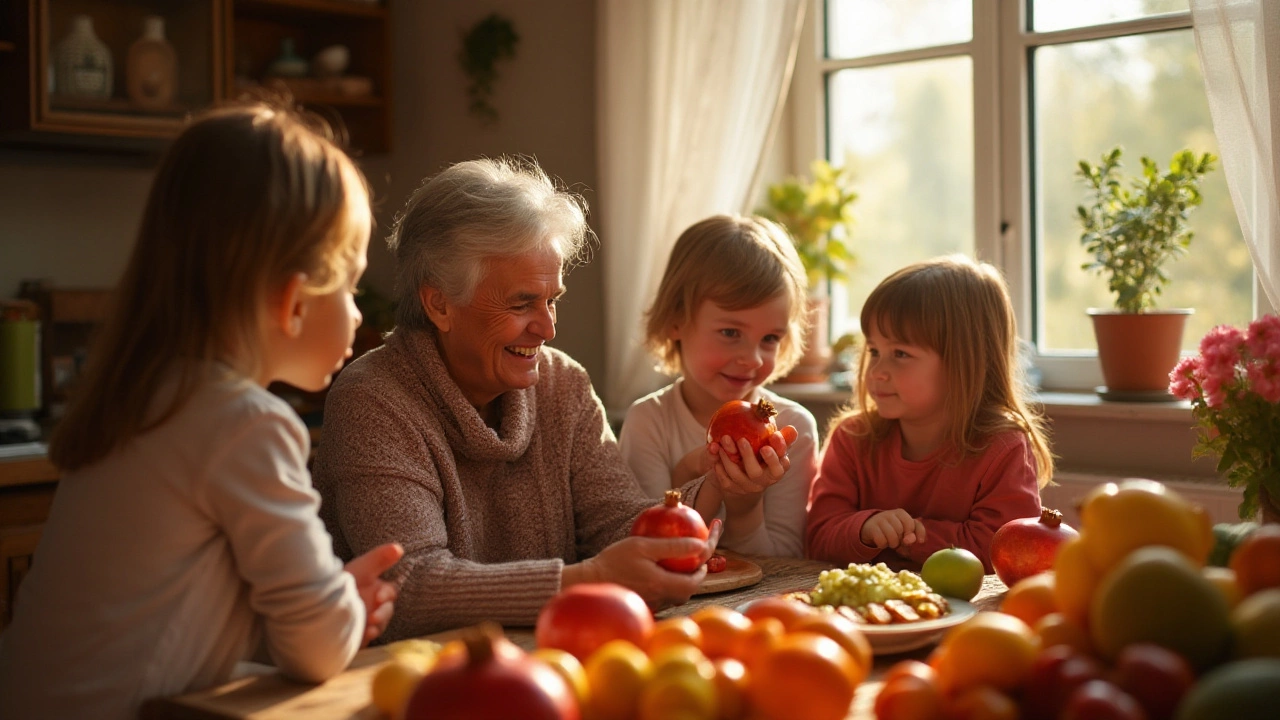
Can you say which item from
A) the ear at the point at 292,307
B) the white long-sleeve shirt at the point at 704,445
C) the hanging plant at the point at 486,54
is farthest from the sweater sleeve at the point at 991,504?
the hanging plant at the point at 486,54

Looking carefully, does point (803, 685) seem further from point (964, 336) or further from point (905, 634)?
point (964, 336)

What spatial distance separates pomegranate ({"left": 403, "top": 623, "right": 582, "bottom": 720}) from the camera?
0.82 meters

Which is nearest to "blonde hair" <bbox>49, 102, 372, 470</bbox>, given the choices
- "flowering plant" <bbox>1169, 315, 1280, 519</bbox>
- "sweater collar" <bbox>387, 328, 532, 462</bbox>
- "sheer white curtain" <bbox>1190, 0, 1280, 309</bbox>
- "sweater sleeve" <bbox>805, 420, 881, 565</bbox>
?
"sweater collar" <bbox>387, 328, 532, 462</bbox>

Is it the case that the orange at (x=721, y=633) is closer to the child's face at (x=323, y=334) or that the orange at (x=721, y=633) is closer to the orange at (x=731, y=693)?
the orange at (x=731, y=693)

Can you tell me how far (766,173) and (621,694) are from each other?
110 inches

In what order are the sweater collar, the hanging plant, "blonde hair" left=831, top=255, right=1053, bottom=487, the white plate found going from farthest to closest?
the hanging plant → "blonde hair" left=831, top=255, right=1053, bottom=487 → the sweater collar → the white plate

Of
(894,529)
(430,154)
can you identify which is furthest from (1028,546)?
(430,154)

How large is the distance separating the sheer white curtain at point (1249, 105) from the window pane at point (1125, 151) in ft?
1.46

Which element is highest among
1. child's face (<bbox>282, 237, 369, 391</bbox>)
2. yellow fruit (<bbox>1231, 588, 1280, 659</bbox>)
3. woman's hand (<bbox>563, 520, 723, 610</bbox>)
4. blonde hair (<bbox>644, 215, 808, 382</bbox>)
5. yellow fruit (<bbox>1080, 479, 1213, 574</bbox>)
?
blonde hair (<bbox>644, 215, 808, 382</bbox>)

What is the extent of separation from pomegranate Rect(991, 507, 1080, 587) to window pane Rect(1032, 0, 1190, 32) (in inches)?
72.4

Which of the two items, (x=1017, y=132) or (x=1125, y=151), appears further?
(x=1017, y=132)

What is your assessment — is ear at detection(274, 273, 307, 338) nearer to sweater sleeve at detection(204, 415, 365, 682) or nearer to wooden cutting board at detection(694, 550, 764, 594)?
sweater sleeve at detection(204, 415, 365, 682)

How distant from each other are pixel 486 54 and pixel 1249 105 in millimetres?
2326

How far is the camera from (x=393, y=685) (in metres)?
1.04
